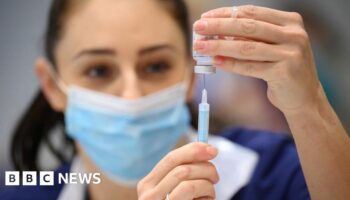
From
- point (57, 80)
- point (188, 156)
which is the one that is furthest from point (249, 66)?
point (57, 80)

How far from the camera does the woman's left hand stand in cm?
73

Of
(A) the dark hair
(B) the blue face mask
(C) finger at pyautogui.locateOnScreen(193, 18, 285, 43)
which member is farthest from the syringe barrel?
(A) the dark hair

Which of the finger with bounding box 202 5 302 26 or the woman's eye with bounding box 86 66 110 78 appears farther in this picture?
the woman's eye with bounding box 86 66 110 78

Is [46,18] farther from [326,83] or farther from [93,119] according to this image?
[326,83]

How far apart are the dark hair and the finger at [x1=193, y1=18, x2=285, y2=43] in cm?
45

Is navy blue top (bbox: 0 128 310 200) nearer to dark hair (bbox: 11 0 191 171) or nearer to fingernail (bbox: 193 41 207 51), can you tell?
dark hair (bbox: 11 0 191 171)

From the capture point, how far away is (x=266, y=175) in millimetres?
1116

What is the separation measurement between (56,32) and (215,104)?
0.42 metres

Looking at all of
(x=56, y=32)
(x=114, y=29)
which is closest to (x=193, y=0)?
(x=114, y=29)

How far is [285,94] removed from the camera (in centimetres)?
78

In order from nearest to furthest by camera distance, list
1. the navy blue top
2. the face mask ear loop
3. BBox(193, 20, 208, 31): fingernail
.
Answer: BBox(193, 20, 208, 31): fingernail < the navy blue top < the face mask ear loop

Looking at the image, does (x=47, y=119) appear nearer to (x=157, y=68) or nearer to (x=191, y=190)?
(x=157, y=68)

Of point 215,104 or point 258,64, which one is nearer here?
point 258,64

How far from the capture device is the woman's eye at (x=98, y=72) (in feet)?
3.72
